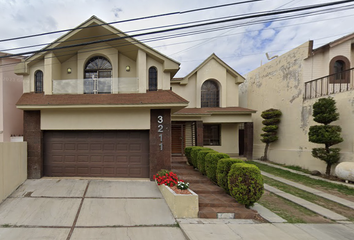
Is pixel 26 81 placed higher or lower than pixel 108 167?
higher

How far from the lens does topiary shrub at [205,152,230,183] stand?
7242 millimetres

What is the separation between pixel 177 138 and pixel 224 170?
7149mm

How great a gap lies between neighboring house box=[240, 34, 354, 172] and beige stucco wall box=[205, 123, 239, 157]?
8.94ft

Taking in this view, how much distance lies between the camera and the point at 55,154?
331 inches

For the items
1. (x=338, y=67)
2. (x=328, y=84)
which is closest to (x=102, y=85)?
(x=328, y=84)

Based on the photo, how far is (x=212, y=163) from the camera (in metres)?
7.41

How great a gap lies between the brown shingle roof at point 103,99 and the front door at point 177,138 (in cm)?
530

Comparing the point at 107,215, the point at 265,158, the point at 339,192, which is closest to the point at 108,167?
the point at 107,215

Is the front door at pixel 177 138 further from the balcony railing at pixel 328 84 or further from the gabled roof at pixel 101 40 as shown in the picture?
the balcony railing at pixel 328 84

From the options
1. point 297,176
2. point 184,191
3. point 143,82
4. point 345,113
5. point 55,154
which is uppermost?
point 143,82

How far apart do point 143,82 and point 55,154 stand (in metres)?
5.21

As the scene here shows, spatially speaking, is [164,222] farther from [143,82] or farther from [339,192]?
[339,192]

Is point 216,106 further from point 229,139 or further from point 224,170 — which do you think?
point 224,170

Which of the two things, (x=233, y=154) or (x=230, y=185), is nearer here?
(x=230, y=185)
